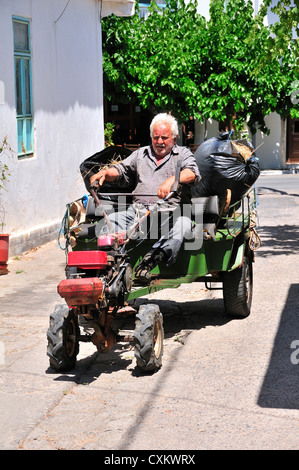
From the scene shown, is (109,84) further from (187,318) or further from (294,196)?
(187,318)

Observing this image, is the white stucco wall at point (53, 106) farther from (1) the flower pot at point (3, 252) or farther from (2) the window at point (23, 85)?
(1) the flower pot at point (3, 252)

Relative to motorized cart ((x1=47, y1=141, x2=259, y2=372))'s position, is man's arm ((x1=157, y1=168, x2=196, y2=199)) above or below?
above

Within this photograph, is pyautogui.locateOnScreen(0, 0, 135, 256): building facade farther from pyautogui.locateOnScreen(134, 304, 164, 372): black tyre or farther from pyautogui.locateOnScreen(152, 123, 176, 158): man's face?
pyautogui.locateOnScreen(134, 304, 164, 372): black tyre

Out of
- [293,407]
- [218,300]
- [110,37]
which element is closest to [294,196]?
[110,37]

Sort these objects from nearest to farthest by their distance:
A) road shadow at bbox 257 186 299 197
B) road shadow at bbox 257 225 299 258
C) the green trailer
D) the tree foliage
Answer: the green trailer, road shadow at bbox 257 225 299 258, road shadow at bbox 257 186 299 197, the tree foliage

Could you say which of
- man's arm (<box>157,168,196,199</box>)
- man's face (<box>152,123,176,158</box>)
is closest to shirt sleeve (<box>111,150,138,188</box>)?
man's face (<box>152,123,176,158</box>)

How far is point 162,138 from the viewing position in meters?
7.38

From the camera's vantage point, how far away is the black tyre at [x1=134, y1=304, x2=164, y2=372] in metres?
6.22

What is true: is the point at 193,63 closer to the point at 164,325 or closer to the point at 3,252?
the point at 3,252

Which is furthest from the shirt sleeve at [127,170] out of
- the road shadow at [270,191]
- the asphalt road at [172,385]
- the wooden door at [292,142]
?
the wooden door at [292,142]

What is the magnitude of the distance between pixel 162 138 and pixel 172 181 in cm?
56

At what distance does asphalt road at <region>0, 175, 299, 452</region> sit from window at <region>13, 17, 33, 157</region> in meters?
3.93

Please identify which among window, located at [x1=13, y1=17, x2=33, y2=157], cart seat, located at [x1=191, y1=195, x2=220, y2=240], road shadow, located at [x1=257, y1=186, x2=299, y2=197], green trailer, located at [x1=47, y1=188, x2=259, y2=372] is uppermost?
window, located at [x1=13, y1=17, x2=33, y2=157]

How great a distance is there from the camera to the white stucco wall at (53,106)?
477 inches
